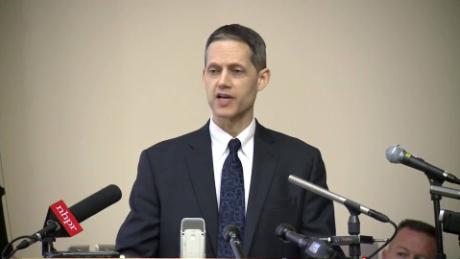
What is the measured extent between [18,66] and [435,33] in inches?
115

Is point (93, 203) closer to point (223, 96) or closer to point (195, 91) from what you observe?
point (223, 96)

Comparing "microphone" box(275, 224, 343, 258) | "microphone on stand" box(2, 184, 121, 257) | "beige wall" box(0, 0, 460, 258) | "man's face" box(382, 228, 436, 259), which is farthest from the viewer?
"beige wall" box(0, 0, 460, 258)

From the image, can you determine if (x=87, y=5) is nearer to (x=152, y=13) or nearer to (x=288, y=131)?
(x=152, y=13)

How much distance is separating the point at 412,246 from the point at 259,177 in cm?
157

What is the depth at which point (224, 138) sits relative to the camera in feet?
9.62

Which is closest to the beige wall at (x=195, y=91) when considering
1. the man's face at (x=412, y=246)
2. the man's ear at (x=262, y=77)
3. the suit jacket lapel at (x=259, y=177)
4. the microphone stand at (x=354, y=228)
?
the man's face at (x=412, y=246)

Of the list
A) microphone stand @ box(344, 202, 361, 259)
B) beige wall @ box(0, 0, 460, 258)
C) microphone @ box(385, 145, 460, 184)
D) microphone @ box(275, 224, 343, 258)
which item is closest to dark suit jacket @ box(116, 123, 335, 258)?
microphone @ box(385, 145, 460, 184)

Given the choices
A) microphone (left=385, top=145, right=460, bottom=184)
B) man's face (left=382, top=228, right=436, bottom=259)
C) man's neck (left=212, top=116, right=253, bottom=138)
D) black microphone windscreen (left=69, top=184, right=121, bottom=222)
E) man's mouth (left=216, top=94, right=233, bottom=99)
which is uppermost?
man's mouth (left=216, top=94, right=233, bottom=99)

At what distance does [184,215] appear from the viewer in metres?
2.75

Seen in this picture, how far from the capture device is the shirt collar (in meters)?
2.93

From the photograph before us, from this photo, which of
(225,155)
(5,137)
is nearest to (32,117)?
(5,137)

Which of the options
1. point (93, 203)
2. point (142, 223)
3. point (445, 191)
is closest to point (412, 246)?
point (445, 191)

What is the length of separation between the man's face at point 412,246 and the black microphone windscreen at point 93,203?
6.75 ft

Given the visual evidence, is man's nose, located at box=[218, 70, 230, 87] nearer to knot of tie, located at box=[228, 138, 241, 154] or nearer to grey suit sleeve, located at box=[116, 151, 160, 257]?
knot of tie, located at box=[228, 138, 241, 154]
